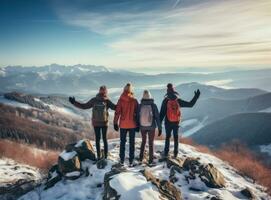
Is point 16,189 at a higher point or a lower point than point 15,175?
higher

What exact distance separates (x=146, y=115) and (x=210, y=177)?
558 centimetres

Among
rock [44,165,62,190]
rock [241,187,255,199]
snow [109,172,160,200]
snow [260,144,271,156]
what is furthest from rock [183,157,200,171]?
snow [260,144,271,156]

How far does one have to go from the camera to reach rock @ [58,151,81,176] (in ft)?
64.8

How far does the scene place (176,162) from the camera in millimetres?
20984

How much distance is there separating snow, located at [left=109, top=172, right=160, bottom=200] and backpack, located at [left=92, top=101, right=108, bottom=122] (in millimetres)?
4330

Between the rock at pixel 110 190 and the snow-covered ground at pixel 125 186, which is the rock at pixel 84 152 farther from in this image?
the rock at pixel 110 190

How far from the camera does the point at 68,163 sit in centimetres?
1994

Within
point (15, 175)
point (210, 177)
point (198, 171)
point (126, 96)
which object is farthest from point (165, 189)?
point (15, 175)

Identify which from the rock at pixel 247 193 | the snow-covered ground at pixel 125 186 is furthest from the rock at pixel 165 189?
the rock at pixel 247 193

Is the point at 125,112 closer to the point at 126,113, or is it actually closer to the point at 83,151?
the point at 126,113

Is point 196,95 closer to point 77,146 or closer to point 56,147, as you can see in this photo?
point 77,146

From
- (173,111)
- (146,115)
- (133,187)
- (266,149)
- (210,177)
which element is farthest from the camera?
(266,149)

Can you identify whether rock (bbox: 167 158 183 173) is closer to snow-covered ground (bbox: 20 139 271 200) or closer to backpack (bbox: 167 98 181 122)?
snow-covered ground (bbox: 20 139 271 200)

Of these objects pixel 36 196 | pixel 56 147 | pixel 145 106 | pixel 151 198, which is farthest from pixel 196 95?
pixel 56 147
